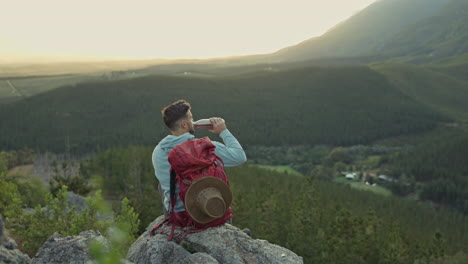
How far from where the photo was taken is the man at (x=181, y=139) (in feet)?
25.0

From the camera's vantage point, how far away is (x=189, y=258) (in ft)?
22.5

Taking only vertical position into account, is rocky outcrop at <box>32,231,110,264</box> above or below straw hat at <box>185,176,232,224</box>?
below

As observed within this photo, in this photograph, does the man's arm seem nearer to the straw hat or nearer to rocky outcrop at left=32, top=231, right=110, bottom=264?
the straw hat

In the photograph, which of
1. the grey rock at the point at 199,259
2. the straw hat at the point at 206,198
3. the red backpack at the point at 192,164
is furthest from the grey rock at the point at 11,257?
the straw hat at the point at 206,198

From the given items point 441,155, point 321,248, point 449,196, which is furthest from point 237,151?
point 441,155

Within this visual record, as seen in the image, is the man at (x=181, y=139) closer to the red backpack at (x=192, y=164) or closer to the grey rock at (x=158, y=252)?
the red backpack at (x=192, y=164)

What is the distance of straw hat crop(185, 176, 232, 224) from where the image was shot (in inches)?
269

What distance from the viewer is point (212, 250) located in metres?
7.20

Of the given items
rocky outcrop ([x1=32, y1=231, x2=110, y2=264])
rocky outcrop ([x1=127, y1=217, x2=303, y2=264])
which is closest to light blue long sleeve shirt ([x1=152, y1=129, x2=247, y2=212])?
rocky outcrop ([x1=127, y1=217, x2=303, y2=264])

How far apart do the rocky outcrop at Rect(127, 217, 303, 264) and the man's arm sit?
1341mm

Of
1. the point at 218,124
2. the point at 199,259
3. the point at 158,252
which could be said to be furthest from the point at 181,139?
the point at 199,259

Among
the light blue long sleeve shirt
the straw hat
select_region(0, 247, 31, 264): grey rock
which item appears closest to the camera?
the straw hat

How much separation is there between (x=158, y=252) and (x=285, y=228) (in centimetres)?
3184

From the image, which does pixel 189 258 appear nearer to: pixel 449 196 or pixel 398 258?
pixel 398 258
